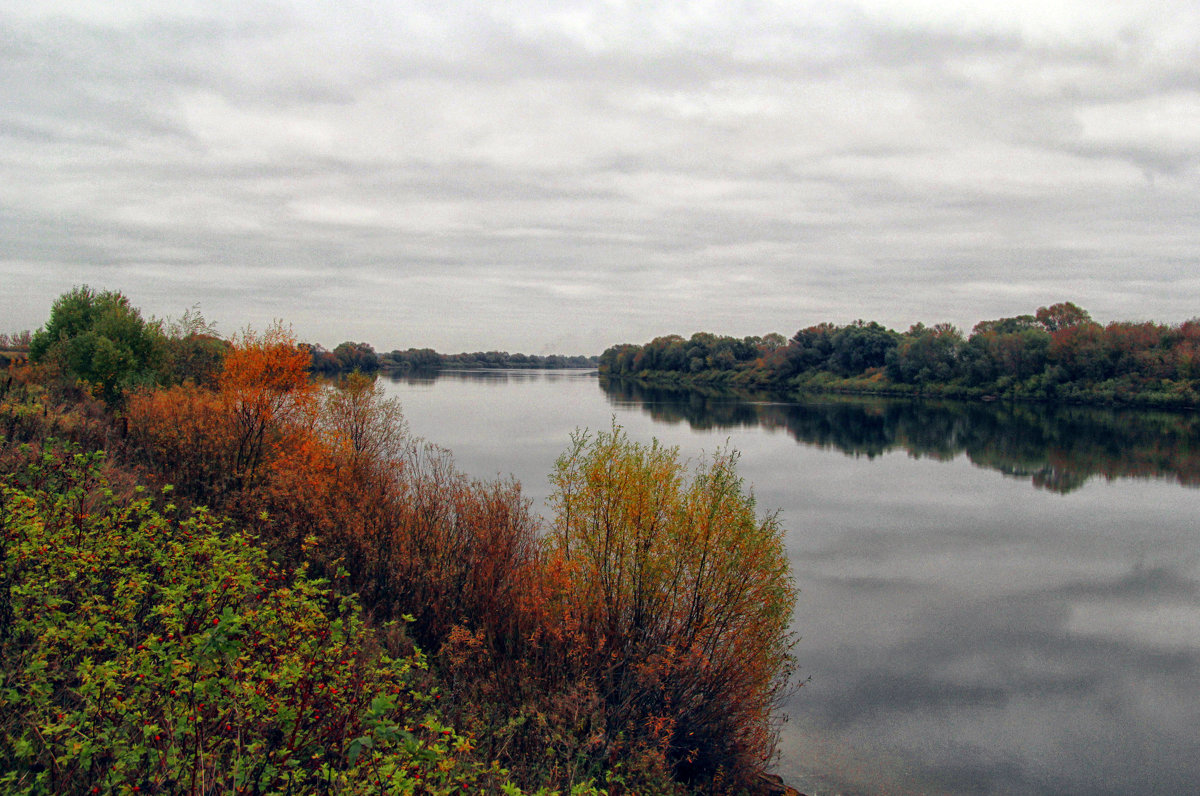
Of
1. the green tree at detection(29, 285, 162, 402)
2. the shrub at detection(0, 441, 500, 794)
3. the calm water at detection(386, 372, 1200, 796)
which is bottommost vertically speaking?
the calm water at detection(386, 372, 1200, 796)

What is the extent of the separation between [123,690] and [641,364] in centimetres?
16152

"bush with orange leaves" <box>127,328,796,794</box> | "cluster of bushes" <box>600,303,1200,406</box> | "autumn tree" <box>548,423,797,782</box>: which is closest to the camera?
"bush with orange leaves" <box>127,328,796,794</box>

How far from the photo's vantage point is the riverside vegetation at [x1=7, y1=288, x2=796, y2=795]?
4891 millimetres

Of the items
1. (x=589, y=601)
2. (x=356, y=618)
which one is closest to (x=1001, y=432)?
(x=589, y=601)

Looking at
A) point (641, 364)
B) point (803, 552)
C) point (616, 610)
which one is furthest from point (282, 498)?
point (641, 364)

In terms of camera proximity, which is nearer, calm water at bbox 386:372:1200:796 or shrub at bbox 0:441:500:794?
shrub at bbox 0:441:500:794

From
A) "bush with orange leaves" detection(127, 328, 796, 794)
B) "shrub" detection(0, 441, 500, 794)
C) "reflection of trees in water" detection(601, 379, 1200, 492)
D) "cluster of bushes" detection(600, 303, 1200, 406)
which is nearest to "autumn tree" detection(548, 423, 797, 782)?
"bush with orange leaves" detection(127, 328, 796, 794)

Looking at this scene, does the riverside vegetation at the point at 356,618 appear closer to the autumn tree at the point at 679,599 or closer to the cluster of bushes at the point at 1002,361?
the autumn tree at the point at 679,599

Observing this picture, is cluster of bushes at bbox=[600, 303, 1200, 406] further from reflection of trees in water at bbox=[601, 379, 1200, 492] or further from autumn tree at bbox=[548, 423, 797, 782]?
autumn tree at bbox=[548, 423, 797, 782]

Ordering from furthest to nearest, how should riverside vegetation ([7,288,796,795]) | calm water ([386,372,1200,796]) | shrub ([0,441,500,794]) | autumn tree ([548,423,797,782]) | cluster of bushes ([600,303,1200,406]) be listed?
cluster of bushes ([600,303,1200,406]), calm water ([386,372,1200,796]), autumn tree ([548,423,797,782]), riverside vegetation ([7,288,796,795]), shrub ([0,441,500,794])

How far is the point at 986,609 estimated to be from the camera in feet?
68.0

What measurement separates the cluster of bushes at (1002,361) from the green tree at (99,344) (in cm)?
8898

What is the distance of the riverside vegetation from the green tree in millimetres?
11798

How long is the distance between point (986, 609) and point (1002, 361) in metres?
80.4
